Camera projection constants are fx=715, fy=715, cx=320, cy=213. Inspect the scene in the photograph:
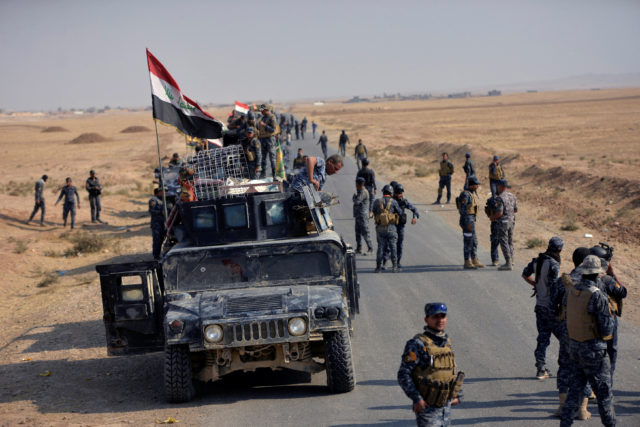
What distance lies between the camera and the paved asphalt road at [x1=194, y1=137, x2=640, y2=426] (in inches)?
303

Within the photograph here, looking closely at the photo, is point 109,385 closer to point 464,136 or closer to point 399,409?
point 399,409

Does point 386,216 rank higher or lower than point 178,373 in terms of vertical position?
higher

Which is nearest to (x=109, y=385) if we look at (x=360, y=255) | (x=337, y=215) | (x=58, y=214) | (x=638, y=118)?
(x=360, y=255)

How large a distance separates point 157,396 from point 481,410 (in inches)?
155

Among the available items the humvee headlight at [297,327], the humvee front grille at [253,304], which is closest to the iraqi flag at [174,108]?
the humvee front grille at [253,304]

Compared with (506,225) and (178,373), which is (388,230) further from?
(178,373)

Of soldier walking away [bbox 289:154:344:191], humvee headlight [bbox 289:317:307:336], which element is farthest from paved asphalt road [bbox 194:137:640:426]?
soldier walking away [bbox 289:154:344:191]

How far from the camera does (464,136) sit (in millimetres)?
67938

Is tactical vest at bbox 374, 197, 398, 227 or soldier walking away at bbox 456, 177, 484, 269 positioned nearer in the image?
tactical vest at bbox 374, 197, 398, 227

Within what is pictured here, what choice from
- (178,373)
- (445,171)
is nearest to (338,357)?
(178,373)

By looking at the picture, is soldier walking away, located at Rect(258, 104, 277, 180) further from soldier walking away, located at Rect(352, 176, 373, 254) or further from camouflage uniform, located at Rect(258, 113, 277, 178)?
soldier walking away, located at Rect(352, 176, 373, 254)

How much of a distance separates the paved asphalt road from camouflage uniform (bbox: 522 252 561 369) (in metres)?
0.48

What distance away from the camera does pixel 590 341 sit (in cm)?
659

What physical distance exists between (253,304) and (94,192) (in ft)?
60.7
